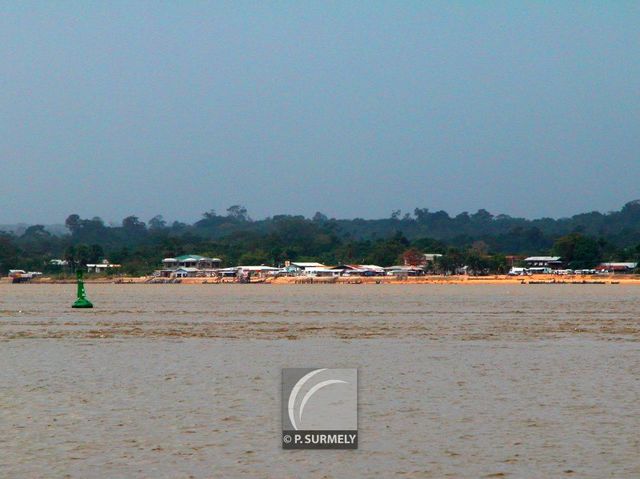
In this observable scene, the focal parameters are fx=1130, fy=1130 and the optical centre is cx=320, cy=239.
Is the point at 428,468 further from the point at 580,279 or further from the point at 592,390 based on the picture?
the point at 580,279

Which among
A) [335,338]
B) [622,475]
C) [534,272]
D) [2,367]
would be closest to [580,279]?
[534,272]

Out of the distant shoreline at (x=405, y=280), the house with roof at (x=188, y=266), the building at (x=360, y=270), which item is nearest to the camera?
the distant shoreline at (x=405, y=280)

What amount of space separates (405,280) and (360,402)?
5691 inches

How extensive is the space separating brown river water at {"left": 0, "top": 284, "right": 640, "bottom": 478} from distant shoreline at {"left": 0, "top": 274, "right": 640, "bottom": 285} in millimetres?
108019

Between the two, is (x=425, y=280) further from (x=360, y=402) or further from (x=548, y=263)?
(x=360, y=402)

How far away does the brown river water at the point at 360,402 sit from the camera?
15797 millimetres

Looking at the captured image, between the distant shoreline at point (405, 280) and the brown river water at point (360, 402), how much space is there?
10802cm

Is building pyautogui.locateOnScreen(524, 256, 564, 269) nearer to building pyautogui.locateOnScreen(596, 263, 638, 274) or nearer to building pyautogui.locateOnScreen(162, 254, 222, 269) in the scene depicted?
building pyautogui.locateOnScreen(596, 263, 638, 274)

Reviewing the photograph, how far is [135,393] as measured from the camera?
23.1m

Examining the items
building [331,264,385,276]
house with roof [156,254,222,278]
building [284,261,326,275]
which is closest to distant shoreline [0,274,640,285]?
house with roof [156,254,222,278]

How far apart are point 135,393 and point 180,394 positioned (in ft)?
3.16

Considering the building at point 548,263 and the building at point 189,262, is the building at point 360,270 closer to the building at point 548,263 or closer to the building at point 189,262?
the building at point 189,262

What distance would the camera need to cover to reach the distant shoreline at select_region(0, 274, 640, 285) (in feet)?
488

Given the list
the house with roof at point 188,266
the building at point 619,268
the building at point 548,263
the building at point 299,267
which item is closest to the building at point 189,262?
the house with roof at point 188,266
